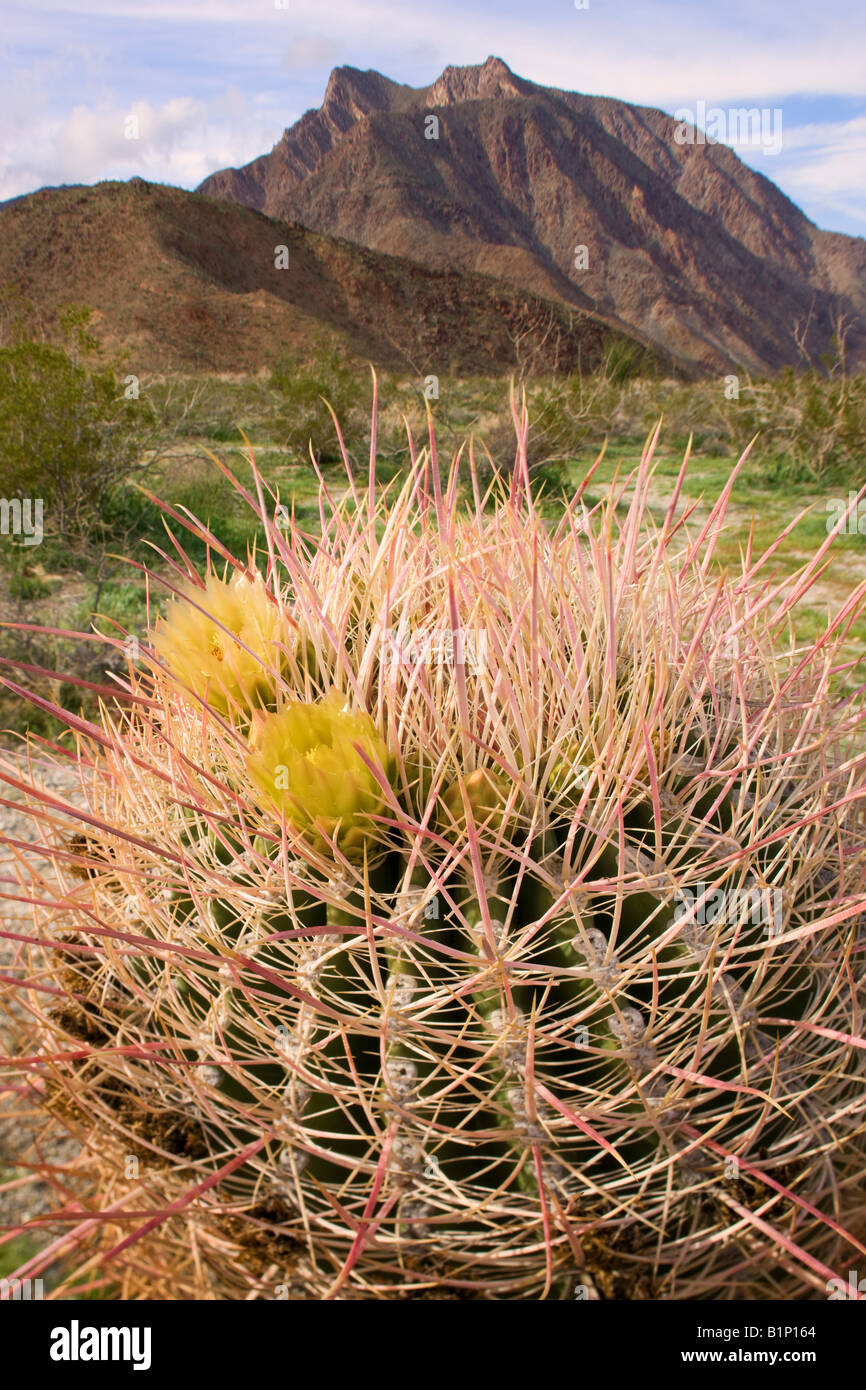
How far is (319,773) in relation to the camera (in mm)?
813

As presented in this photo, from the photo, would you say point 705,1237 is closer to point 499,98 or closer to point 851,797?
point 851,797

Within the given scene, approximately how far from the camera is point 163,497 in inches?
259

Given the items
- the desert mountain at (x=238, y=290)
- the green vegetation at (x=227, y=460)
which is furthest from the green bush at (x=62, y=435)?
the desert mountain at (x=238, y=290)

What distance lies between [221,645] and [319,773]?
32 cm

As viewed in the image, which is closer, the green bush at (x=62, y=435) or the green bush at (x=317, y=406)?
the green bush at (x=62, y=435)

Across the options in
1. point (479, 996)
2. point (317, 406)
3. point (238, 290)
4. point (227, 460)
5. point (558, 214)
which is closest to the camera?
point (479, 996)

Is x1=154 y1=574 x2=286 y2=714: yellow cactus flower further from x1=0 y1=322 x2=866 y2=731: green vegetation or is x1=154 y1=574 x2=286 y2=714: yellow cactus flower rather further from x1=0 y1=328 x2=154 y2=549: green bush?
x1=0 y1=328 x2=154 y2=549: green bush

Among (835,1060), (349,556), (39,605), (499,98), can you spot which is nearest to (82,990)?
(349,556)

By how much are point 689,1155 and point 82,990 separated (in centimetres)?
71

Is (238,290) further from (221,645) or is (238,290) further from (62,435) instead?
(221,645)

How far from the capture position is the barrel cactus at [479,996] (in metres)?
0.75

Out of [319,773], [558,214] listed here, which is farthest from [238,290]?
[558,214]

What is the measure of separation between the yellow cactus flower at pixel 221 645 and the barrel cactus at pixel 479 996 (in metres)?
0.06

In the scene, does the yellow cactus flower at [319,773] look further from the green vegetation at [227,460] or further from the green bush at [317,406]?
the green bush at [317,406]
